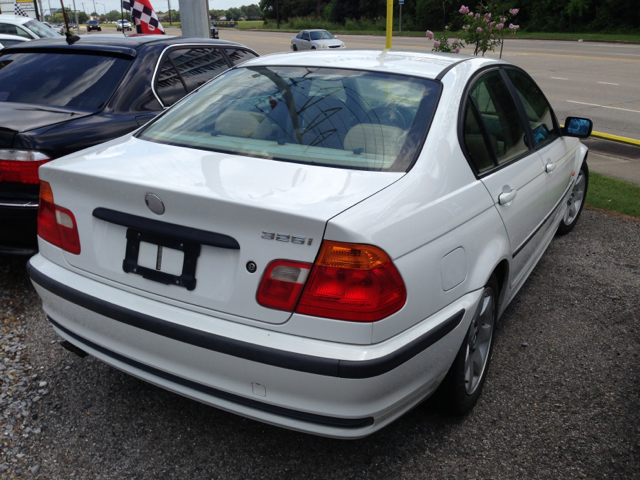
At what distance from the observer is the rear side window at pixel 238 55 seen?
558 cm

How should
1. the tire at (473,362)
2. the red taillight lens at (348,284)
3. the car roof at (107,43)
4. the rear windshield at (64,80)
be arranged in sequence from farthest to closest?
the car roof at (107,43) < the rear windshield at (64,80) < the tire at (473,362) < the red taillight lens at (348,284)

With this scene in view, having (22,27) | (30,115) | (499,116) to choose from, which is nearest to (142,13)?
(22,27)

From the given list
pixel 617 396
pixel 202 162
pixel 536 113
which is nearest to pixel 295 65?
pixel 202 162

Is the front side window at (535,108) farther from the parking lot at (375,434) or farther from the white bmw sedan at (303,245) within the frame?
the parking lot at (375,434)

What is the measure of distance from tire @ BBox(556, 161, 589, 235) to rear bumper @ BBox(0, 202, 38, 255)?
4.03 metres

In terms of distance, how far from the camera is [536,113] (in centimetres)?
365

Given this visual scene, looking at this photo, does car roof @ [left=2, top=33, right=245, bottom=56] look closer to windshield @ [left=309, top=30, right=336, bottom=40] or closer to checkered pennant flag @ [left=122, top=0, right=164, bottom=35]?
checkered pennant flag @ [left=122, top=0, right=164, bottom=35]

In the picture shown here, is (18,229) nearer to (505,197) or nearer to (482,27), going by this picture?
(505,197)

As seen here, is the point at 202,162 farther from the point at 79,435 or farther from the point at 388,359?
the point at 79,435

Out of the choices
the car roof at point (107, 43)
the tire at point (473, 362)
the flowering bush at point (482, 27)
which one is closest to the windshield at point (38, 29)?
the flowering bush at point (482, 27)

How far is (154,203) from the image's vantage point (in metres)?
2.05

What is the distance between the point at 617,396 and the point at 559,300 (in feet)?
3.54

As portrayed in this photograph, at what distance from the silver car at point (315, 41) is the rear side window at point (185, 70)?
84.5ft

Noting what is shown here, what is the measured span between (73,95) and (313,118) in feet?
8.25
